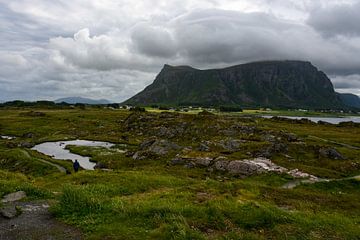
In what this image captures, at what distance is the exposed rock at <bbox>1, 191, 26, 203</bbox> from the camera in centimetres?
→ 2854

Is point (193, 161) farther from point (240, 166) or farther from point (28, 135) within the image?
point (28, 135)

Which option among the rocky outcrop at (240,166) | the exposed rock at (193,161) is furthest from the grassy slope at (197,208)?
the exposed rock at (193,161)

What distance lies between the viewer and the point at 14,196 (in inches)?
1155

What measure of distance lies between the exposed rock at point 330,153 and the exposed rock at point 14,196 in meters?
69.6

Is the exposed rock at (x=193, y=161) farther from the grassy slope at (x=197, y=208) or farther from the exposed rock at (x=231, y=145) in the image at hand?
the exposed rock at (x=231, y=145)

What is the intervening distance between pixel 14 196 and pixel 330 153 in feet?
237

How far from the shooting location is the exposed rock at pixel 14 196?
28.5 metres

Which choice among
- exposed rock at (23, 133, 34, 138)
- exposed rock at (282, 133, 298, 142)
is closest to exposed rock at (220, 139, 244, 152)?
exposed rock at (282, 133, 298, 142)

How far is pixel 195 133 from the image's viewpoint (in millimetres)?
121812

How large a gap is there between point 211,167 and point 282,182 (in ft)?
52.0

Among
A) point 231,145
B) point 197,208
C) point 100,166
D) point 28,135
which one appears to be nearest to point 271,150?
point 231,145

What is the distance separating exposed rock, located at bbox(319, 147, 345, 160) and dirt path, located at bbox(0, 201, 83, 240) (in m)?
70.8

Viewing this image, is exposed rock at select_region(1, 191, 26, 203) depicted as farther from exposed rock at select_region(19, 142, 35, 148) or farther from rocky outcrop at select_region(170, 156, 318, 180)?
exposed rock at select_region(19, 142, 35, 148)

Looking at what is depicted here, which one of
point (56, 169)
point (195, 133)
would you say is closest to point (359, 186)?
point (56, 169)
